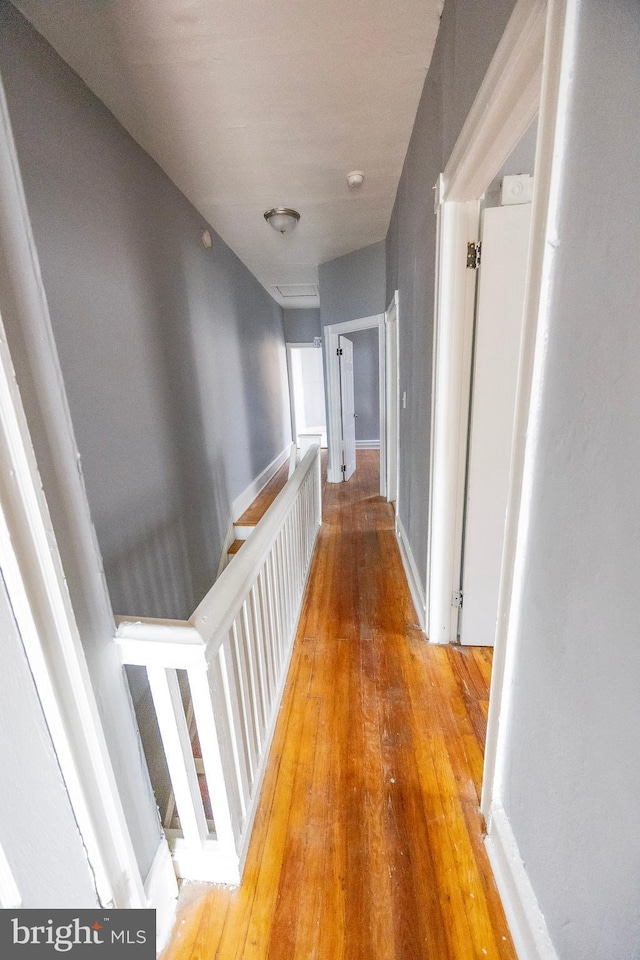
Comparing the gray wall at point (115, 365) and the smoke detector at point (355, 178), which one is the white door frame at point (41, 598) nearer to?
the gray wall at point (115, 365)

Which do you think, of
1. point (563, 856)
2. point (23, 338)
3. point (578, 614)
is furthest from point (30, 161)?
point (563, 856)

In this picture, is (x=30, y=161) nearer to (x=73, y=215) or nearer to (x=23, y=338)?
(x=73, y=215)

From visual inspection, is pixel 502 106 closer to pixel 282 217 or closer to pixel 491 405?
pixel 491 405

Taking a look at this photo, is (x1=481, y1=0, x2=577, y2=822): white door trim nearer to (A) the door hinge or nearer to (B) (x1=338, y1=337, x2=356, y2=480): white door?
(A) the door hinge

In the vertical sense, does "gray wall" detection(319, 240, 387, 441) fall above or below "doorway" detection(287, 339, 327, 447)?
above

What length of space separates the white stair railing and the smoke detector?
7.43 feet

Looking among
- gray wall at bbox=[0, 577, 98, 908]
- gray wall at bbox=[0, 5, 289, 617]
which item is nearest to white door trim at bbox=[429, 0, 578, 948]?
gray wall at bbox=[0, 577, 98, 908]

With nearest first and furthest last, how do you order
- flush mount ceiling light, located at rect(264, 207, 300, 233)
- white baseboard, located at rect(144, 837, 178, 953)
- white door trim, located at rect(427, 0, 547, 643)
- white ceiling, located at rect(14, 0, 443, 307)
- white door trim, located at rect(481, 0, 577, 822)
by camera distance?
white door trim, located at rect(481, 0, 577, 822), white door trim, located at rect(427, 0, 547, 643), white baseboard, located at rect(144, 837, 178, 953), white ceiling, located at rect(14, 0, 443, 307), flush mount ceiling light, located at rect(264, 207, 300, 233)

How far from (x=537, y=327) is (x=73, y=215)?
1761mm

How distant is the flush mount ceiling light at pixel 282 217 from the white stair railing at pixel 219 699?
2480mm

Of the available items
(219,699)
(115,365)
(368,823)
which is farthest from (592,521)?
(115,365)

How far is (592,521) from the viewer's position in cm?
55

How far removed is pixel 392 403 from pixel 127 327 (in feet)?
7.52

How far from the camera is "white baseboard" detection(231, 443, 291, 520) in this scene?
3.48 m
